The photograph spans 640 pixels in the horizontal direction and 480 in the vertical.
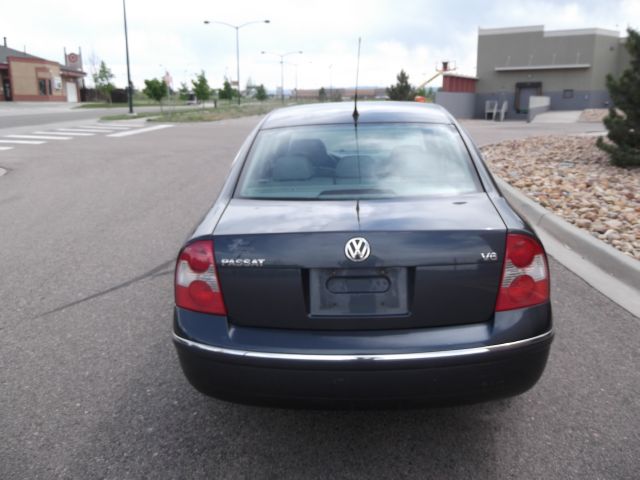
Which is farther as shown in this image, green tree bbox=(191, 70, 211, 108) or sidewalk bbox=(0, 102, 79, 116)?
green tree bbox=(191, 70, 211, 108)

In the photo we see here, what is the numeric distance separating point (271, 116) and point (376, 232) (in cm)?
196

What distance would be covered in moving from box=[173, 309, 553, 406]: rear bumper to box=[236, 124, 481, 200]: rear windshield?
2.87 feet

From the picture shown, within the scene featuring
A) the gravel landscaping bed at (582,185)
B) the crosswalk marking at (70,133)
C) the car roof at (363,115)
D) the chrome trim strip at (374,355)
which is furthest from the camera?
the crosswalk marking at (70,133)

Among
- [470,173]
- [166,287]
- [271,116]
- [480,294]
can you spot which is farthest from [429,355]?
[166,287]

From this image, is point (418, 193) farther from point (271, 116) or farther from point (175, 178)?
point (175, 178)

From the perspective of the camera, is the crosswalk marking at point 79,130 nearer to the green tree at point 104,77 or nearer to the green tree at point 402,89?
the green tree at point 402,89

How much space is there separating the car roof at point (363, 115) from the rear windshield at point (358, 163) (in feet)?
0.27

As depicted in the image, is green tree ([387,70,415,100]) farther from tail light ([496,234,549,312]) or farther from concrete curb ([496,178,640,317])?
tail light ([496,234,549,312])

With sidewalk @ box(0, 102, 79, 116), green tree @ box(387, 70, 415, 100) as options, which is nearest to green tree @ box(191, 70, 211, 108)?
sidewalk @ box(0, 102, 79, 116)

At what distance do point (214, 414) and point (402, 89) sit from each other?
1715 inches

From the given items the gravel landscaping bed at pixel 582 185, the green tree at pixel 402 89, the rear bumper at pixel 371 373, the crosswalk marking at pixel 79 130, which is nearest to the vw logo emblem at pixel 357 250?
the rear bumper at pixel 371 373

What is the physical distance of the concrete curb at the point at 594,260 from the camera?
16.5 ft

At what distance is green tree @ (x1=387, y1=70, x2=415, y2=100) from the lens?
44.4 m

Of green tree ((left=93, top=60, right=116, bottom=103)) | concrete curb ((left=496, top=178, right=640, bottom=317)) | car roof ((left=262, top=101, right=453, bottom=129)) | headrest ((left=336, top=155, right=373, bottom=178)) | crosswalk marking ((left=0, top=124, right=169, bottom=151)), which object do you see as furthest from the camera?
green tree ((left=93, top=60, right=116, bottom=103))
